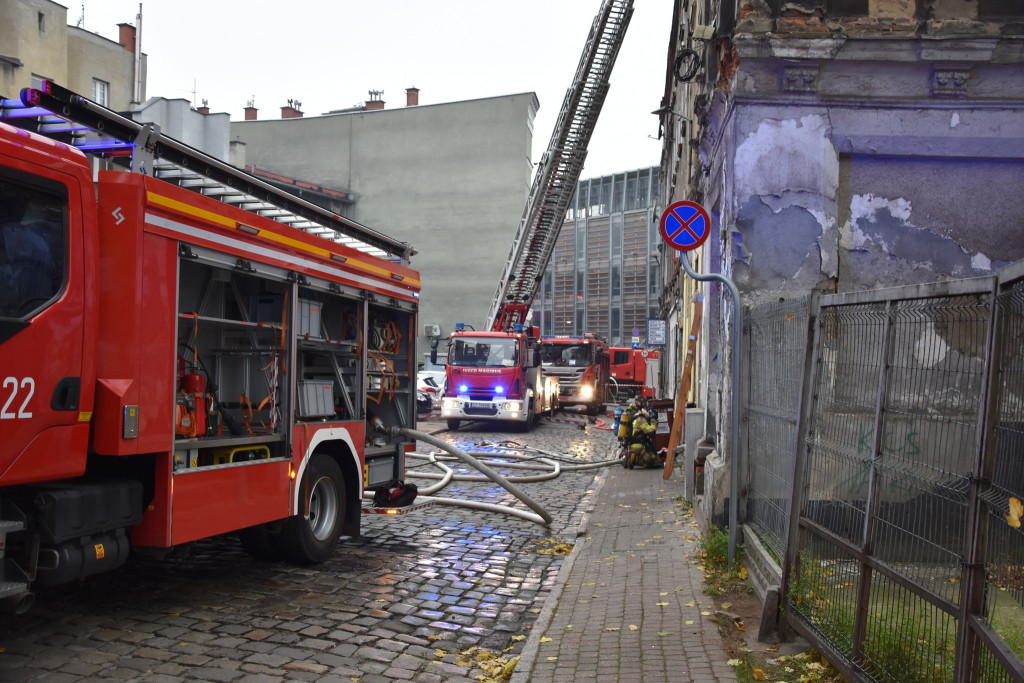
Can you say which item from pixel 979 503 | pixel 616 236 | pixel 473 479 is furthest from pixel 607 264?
pixel 979 503

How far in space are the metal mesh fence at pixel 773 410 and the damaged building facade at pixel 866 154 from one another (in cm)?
139

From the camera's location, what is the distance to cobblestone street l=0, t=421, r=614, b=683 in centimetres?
481

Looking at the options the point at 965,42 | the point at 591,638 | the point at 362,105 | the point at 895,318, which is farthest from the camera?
the point at 362,105

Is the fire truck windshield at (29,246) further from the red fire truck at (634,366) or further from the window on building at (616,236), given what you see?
the window on building at (616,236)

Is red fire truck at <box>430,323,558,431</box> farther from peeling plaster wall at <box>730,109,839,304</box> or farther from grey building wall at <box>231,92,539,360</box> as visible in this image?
grey building wall at <box>231,92,539,360</box>

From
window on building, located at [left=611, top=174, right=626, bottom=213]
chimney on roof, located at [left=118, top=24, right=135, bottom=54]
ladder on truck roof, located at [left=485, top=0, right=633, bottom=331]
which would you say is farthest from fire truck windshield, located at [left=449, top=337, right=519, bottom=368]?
window on building, located at [left=611, top=174, right=626, bottom=213]

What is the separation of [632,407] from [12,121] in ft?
38.1

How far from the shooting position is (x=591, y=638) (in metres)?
5.22

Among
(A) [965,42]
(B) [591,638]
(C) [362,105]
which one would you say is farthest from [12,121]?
(C) [362,105]

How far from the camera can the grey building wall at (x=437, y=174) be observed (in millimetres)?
43688

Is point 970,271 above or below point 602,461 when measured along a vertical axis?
above

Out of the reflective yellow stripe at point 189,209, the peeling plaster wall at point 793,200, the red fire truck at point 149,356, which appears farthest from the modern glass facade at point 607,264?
the reflective yellow stripe at point 189,209

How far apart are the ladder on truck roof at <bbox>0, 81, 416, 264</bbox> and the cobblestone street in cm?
256

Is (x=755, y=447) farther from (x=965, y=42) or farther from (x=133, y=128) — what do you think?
(x=133, y=128)
